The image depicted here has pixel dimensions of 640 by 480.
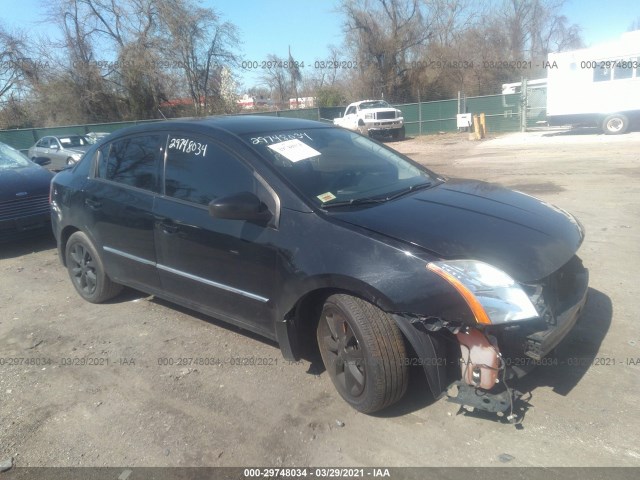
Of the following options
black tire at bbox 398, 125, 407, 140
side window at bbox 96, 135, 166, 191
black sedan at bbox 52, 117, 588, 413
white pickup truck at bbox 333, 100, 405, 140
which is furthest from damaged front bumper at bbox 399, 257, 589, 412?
black tire at bbox 398, 125, 407, 140

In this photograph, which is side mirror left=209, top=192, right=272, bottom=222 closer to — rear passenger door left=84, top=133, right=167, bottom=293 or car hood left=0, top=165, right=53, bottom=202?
rear passenger door left=84, top=133, right=167, bottom=293

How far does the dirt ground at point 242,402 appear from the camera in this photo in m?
2.63

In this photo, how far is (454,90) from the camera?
123 ft

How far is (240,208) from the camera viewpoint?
302cm

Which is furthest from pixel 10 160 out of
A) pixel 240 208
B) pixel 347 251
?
pixel 347 251

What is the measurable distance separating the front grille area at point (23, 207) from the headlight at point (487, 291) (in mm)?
6300

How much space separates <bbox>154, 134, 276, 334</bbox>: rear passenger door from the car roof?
0.35 ft

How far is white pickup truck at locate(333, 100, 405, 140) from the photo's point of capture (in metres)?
25.5

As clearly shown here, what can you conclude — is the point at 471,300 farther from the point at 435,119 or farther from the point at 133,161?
the point at 435,119

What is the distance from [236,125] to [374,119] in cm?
2262

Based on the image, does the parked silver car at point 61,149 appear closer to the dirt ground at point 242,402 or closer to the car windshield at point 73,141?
the car windshield at point 73,141

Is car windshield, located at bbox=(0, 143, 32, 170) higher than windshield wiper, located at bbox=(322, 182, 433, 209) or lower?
higher

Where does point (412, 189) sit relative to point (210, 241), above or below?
above

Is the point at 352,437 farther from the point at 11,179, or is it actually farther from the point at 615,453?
the point at 11,179
